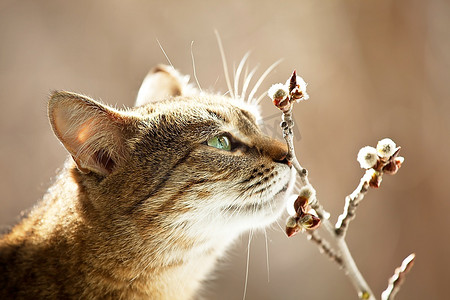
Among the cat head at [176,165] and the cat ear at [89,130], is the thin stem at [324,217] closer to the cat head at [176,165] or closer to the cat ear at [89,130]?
the cat head at [176,165]

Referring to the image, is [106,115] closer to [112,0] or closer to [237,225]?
[237,225]

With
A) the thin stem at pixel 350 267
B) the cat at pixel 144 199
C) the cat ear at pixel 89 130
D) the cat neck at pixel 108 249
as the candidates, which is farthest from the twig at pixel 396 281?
the cat ear at pixel 89 130

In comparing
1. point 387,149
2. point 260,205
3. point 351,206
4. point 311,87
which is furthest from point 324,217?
point 311,87

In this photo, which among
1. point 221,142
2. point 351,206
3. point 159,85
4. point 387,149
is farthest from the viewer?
point 159,85

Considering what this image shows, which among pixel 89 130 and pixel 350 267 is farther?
pixel 89 130

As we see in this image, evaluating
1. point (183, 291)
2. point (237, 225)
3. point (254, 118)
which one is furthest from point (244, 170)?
point (183, 291)

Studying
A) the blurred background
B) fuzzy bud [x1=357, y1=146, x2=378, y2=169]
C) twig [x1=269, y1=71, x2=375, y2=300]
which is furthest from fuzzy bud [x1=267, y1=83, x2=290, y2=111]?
the blurred background

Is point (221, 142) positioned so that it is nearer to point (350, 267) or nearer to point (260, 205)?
point (260, 205)
